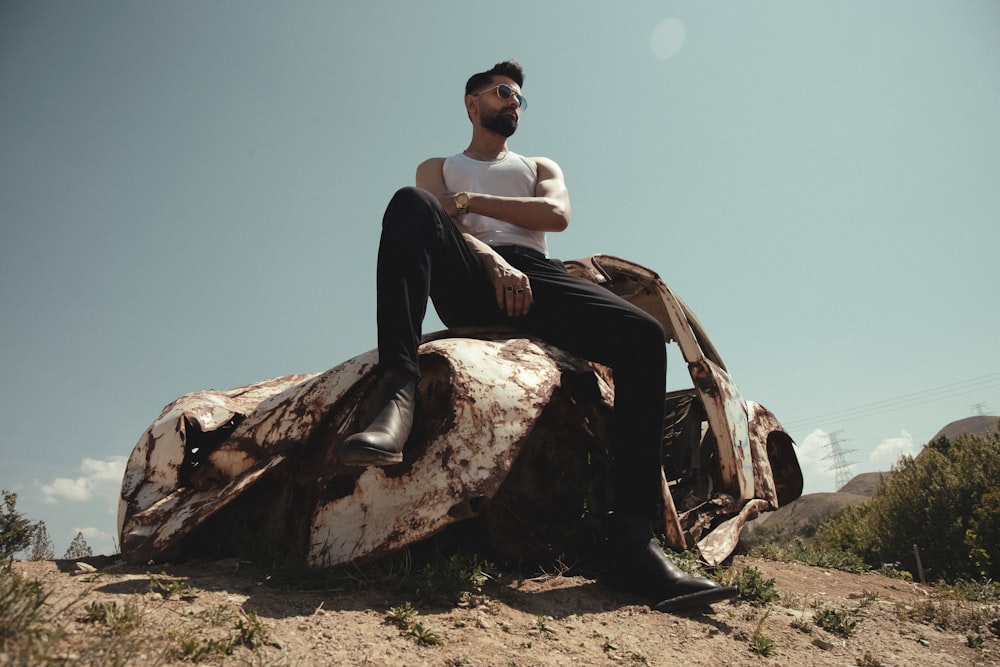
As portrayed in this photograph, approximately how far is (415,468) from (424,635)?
630mm

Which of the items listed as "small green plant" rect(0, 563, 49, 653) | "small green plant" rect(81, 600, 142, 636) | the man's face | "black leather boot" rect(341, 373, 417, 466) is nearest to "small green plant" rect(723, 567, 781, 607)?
"black leather boot" rect(341, 373, 417, 466)

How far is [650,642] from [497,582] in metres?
0.59

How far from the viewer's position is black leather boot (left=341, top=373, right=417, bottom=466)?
1.84 m

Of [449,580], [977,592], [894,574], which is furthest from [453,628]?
[894,574]

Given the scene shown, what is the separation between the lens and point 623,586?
2.42 m

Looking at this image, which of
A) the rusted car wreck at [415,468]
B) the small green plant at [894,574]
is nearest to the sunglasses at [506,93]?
the rusted car wreck at [415,468]

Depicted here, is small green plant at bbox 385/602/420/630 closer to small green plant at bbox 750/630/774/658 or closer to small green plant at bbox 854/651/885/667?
small green plant at bbox 750/630/774/658

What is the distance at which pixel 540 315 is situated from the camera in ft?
9.27

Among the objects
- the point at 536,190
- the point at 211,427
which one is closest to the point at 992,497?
the point at 536,190

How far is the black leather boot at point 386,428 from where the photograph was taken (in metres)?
1.84

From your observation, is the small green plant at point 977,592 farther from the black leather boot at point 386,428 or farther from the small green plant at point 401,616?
the black leather boot at point 386,428

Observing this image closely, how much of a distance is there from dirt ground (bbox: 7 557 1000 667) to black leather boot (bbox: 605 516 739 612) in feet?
0.21

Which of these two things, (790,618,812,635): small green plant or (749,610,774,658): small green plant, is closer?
(749,610,774,658): small green plant

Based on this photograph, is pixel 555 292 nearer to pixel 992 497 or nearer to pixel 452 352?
pixel 452 352
